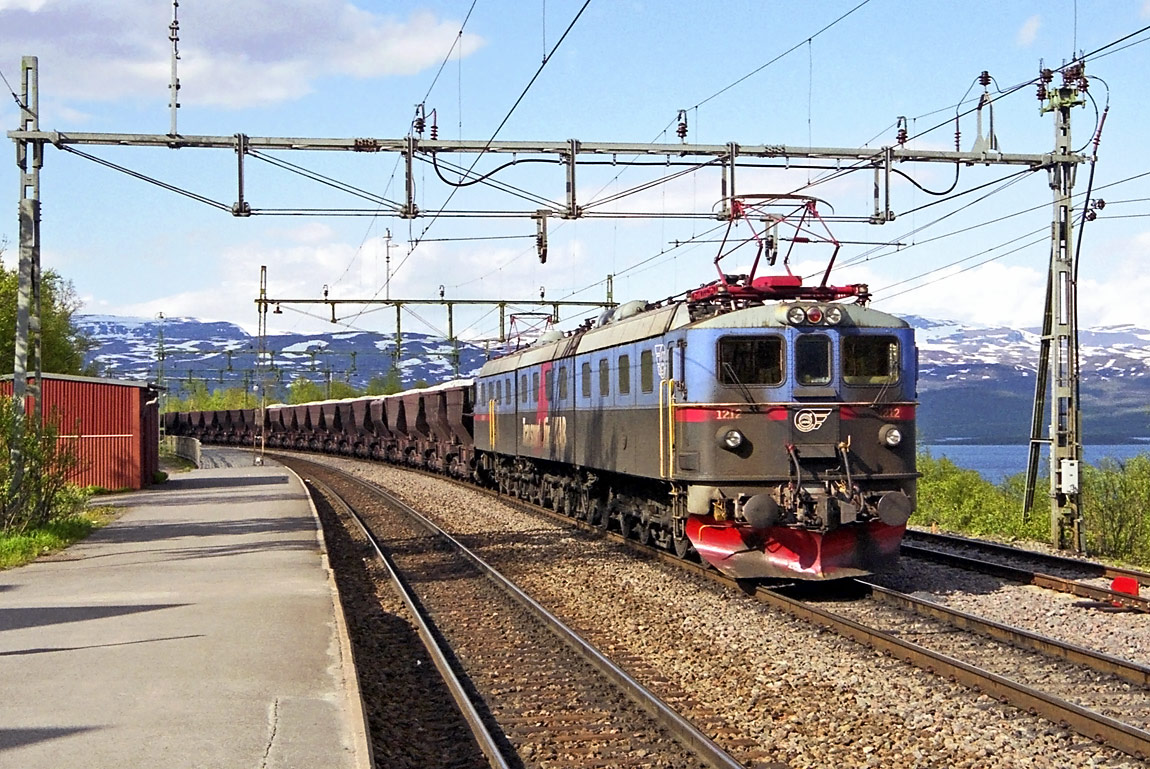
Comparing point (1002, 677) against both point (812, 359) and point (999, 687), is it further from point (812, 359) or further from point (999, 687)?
point (812, 359)

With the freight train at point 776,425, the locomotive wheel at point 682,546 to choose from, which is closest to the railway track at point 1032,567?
the freight train at point 776,425

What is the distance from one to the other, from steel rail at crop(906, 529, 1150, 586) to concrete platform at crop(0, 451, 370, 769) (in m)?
9.17

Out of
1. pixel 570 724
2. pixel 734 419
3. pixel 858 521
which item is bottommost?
pixel 570 724

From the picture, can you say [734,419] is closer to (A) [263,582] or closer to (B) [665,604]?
(B) [665,604]

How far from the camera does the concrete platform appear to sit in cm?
734

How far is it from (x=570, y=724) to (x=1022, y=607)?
6.20m

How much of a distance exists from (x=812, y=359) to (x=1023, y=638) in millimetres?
4285

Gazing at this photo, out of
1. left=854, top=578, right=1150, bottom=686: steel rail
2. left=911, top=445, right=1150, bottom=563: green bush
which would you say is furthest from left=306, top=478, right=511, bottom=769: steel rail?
left=911, top=445, right=1150, bottom=563: green bush

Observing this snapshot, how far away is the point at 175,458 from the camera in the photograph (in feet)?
193

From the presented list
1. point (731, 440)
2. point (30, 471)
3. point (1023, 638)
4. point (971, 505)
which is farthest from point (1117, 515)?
point (30, 471)

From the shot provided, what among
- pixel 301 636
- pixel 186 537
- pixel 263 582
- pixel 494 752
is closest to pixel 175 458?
pixel 186 537

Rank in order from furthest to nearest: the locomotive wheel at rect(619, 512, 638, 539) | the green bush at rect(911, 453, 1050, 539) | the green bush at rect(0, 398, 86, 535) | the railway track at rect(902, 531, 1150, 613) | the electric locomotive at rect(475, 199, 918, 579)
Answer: the green bush at rect(911, 453, 1050, 539) < the green bush at rect(0, 398, 86, 535) < the locomotive wheel at rect(619, 512, 638, 539) < the electric locomotive at rect(475, 199, 918, 579) < the railway track at rect(902, 531, 1150, 613)

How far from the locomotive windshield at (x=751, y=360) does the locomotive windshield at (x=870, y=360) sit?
0.82 metres

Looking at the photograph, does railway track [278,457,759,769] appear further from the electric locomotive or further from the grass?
the grass
